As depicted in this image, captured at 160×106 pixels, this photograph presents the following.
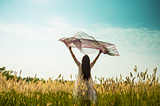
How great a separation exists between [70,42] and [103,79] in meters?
1.53

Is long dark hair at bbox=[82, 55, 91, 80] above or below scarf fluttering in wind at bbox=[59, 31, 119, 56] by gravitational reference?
below

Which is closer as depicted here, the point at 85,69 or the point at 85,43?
the point at 85,69

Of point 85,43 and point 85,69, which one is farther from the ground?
point 85,43

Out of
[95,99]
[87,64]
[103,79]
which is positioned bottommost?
[95,99]

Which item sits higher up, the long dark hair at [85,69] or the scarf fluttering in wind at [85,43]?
the scarf fluttering in wind at [85,43]

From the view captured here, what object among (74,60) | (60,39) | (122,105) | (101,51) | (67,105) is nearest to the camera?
(67,105)

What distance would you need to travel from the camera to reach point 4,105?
108 inches

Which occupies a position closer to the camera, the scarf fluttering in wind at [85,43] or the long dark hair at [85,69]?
the long dark hair at [85,69]

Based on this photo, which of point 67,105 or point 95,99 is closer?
point 67,105

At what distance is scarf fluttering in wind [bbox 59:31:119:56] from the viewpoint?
4.13 meters

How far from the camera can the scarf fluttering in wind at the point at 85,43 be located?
4133mm

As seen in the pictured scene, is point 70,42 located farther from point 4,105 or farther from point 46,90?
point 4,105

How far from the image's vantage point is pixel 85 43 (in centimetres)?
442

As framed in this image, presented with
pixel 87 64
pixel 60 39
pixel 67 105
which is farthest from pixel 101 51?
pixel 67 105
